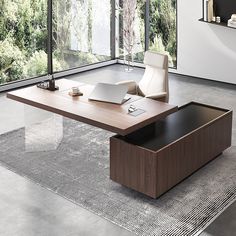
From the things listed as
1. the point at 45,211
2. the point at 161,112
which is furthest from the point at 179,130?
the point at 45,211

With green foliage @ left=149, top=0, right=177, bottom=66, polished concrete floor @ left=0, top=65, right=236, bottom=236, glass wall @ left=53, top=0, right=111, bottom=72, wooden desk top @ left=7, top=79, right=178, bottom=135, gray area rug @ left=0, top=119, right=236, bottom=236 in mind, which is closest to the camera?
polished concrete floor @ left=0, top=65, right=236, bottom=236

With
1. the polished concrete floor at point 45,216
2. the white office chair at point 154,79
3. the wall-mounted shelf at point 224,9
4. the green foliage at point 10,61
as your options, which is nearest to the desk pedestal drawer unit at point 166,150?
the polished concrete floor at point 45,216

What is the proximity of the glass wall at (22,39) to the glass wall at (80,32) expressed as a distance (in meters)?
0.33

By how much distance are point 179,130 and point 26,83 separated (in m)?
4.06

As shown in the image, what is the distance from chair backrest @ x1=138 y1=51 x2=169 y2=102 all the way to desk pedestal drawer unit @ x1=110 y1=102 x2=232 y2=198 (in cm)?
92

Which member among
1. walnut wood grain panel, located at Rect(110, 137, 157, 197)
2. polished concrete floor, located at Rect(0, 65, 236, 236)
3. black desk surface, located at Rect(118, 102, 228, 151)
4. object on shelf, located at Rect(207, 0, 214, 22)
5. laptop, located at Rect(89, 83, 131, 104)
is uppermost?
object on shelf, located at Rect(207, 0, 214, 22)

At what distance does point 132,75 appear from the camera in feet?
30.6

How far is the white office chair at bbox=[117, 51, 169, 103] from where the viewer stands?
20.9 ft

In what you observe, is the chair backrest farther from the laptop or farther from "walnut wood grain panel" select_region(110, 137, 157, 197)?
"walnut wood grain panel" select_region(110, 137, 157, 197)

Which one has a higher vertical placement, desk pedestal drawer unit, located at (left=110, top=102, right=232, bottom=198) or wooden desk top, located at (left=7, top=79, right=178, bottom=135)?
wooden desk top, located at (left=7, top=79, right=178, bottom=135)

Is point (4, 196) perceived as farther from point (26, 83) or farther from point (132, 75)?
point (132, 75)

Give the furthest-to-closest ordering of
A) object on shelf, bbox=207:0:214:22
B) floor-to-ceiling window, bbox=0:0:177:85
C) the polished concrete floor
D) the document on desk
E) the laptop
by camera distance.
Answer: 1. object on shelf, bbox=207:0:214:22
2. floor-to-ceiling window, bbox=0:0:177:85
3. the laptop
4. the document on desk
5. the polished concrete floor

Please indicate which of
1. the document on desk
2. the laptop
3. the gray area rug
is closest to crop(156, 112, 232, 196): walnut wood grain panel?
the gray area rug

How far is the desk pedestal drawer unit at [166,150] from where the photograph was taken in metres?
4.61
